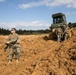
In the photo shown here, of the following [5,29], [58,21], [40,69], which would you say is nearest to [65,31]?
[58,21]

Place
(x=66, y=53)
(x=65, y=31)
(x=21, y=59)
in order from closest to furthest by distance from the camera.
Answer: (x=66, y=53) < (x=21, y=59) < (x=65, y=31)

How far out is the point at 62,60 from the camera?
9.62 metres

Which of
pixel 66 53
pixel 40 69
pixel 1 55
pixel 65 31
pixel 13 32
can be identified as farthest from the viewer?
pixel 65 31

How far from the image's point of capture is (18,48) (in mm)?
11297

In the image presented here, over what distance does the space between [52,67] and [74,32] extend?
372 inches

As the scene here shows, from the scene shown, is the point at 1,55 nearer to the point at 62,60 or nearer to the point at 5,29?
the point at 62,60

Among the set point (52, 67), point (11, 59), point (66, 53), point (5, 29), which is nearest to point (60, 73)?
point (52, 67)

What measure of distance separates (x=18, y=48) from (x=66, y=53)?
8.12 feet

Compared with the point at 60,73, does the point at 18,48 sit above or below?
above

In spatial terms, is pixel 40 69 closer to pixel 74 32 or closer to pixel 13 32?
pixel 13 32

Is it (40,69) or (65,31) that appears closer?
(40,69)

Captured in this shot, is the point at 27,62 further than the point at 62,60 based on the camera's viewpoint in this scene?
Yes

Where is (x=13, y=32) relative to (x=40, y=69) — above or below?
above

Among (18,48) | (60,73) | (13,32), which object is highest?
(13,32)
